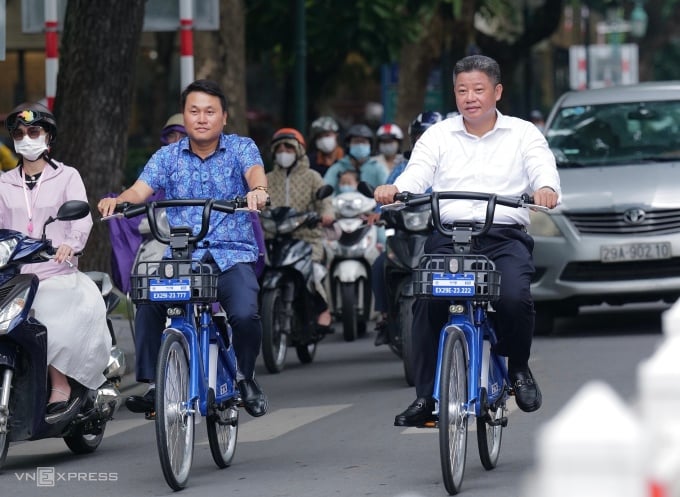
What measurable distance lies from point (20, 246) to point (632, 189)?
631cm

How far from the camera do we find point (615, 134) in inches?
539

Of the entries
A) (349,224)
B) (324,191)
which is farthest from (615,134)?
(324,191)

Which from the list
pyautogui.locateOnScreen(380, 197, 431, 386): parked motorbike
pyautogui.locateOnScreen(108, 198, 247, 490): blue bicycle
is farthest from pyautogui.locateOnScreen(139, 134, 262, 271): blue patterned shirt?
pyautogui.locateOnScreen(380, 197, 431, 386): parked motorbike

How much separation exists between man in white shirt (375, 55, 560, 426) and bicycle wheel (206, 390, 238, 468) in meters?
0.93

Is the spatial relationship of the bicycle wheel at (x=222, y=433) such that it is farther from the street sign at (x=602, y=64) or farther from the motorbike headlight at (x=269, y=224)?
the street sign at (x=602, y=64)

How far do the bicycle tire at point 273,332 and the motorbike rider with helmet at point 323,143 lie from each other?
455 centimetres

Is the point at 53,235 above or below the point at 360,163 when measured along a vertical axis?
below

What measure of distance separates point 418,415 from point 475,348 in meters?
0.39

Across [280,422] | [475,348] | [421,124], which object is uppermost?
[421,124]

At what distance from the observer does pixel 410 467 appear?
7.46 meters

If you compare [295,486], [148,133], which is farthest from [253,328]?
[148,133]

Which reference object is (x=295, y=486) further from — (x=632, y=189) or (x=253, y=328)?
(x=632, y=189)

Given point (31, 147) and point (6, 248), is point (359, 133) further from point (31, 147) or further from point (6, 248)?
point (6, 248)

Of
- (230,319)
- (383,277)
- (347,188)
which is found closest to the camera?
(230,319)
